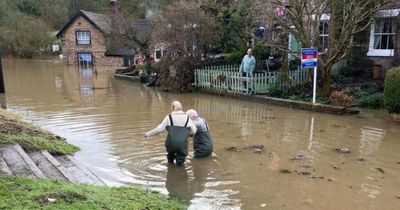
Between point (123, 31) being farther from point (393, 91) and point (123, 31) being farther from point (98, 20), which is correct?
point (393, 91)

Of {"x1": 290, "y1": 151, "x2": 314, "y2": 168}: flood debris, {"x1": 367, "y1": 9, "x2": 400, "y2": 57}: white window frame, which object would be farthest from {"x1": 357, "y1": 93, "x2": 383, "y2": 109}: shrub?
{"x1": 290, "y1": 151, "x2": 314, "y2": 168}: flood debris

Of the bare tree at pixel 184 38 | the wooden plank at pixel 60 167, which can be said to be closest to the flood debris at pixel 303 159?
the wooden plank at pixel 60 167

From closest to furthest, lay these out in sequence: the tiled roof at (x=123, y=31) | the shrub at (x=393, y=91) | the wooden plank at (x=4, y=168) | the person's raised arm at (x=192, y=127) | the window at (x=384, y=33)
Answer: the wooden plank at (x=4, y=168), the person's raised arm at (x=192, y=127), the shrub at (x=393, y=91), the window at (x=384, y=33), the tiled roof at (x=123, y=31)

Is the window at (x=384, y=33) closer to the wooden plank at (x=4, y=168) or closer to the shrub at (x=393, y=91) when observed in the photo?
the shrub at (x=393, y=91)

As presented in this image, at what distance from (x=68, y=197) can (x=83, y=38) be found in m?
41.0

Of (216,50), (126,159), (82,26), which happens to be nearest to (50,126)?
(126,159)

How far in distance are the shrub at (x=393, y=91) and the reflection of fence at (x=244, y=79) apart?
4.88m

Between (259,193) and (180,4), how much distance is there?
47.2 feet

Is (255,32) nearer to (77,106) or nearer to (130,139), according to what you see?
(77,106)

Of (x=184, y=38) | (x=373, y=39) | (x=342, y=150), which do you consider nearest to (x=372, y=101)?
(x=373, y=39)

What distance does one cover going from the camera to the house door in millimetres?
43231

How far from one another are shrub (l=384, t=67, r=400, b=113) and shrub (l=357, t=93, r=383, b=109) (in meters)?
1.92

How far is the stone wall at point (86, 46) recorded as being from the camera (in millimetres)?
41844

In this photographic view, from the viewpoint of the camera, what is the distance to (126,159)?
8594 mm
